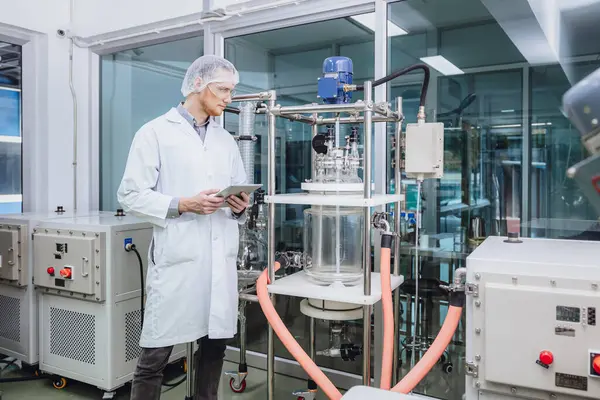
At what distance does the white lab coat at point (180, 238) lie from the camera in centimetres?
178

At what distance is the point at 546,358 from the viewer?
1317mm

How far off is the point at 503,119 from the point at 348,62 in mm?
849

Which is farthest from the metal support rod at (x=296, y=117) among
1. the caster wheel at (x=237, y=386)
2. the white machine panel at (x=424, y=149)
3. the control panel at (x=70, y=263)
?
the caster wheel at (x=237, y=386)

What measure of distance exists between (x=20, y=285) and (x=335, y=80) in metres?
2.04

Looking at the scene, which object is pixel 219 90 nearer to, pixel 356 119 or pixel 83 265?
pixel 356 119

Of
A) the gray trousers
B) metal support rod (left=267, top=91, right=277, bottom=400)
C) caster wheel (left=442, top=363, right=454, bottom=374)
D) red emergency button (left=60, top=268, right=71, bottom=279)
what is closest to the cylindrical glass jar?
metal support rod (left=267, top=91, right=277, bottom=400)

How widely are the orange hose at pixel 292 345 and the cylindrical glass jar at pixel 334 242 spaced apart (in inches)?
7.9

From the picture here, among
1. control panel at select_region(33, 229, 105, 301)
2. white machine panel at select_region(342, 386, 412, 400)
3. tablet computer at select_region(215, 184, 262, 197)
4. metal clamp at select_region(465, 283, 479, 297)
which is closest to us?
white machine panel at select_region(342, 386, 412, 400)

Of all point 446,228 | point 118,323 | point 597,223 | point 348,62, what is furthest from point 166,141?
point 597,223

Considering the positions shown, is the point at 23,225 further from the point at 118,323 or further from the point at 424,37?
the point at 424,37

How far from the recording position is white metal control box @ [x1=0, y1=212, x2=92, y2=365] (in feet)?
8.42

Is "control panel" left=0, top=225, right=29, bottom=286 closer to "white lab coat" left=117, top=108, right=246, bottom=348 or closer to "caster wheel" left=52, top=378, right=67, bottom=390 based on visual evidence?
"caster wheel" left=52, top=378, right=67, bottom=390

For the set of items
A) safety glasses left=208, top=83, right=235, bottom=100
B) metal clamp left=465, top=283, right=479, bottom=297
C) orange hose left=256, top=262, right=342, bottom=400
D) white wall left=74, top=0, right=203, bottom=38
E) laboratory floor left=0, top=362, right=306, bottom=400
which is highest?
white wall left=74, top=0, right=203, bottom=38

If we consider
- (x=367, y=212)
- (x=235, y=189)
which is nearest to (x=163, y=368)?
(x=235, y=189)
